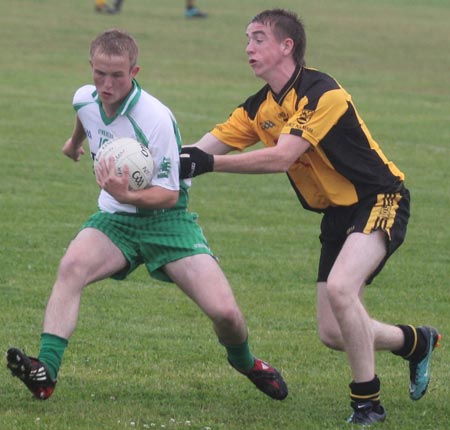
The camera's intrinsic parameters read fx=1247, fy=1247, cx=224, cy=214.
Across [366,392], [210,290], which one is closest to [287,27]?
[210,290]

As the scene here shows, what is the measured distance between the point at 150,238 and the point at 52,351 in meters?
0.86

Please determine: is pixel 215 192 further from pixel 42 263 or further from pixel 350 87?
pixel 350 87

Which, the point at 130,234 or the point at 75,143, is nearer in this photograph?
the point at 130,234

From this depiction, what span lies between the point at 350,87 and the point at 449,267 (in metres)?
13.9

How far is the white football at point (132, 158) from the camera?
664 centimetres

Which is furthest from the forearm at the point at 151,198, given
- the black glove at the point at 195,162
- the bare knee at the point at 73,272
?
the bare knee at the point at 73,272

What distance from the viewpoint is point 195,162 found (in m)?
6.80

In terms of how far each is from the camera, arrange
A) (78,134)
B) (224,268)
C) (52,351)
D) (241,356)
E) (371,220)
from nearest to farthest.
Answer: (52,351)
(371,220)
(241,356)
(78,134)
(224,268)

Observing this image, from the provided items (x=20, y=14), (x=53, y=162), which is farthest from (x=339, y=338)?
(x=20, y=14)

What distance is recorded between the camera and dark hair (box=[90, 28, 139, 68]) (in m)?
6.77

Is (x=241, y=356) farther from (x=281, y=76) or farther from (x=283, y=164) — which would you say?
(x=281, y=76)

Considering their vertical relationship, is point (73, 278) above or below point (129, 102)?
below

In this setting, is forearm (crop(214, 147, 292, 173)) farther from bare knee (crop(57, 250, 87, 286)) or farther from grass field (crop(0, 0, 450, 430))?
grass field (crop(0, 0, 450, 430))

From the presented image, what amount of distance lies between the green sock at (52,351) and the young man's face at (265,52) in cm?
186
